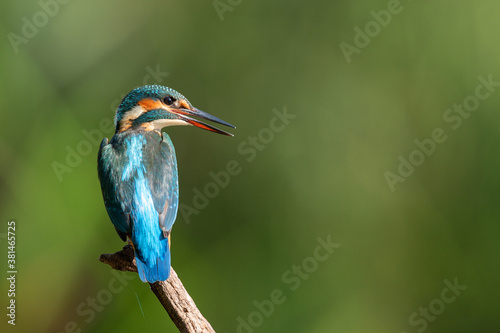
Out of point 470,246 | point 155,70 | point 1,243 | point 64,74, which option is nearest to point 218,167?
point 155,70

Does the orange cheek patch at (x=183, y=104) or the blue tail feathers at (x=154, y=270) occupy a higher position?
the orange cheek patch at (x=183, y=104)

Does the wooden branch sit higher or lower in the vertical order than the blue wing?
lower

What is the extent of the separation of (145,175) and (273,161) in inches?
58.1

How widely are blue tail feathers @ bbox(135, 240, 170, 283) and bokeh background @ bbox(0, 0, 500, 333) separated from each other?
1.08m

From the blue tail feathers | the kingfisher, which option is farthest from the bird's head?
the blue tail feathers

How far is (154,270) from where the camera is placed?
250cm

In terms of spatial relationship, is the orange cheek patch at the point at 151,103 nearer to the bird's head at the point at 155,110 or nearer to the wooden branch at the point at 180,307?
the bird's head at the point at 155,110

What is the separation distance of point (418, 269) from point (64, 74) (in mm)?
2554

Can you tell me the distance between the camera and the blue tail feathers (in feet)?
8.11

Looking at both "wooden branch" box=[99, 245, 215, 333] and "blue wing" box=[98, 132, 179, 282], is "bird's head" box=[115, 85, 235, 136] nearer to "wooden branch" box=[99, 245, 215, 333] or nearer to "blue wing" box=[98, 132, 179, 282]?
"blue wing" box=[98, 132, 179, 282]

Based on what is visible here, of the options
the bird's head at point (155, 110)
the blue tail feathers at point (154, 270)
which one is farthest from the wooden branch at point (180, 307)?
the bird's head at point (155, 110)

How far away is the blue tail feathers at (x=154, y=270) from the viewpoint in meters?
2.47

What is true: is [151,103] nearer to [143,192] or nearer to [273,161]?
[143,192]

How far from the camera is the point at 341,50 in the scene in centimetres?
434
